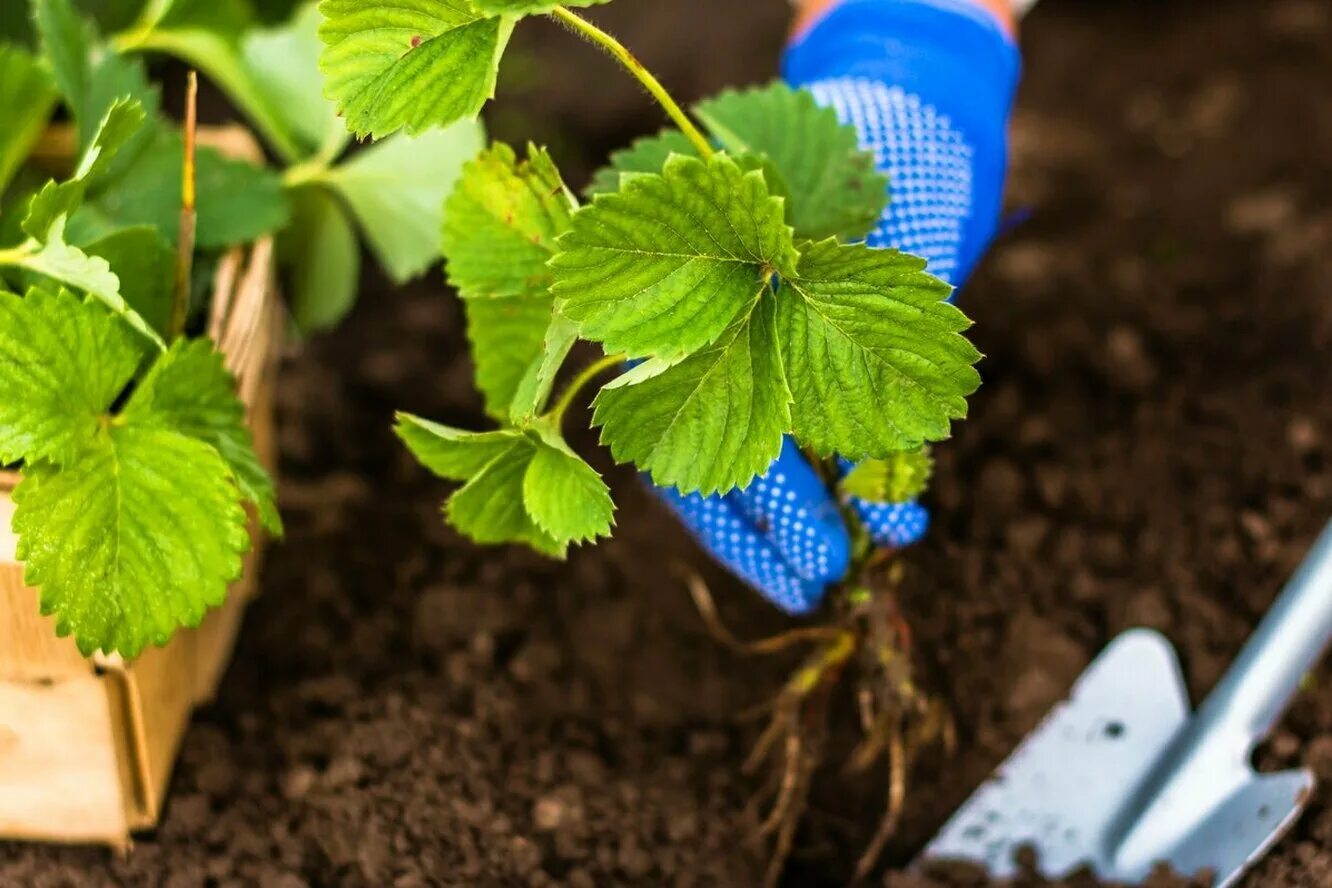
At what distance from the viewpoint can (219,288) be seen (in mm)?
1122

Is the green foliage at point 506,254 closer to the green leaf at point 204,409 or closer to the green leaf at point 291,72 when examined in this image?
the green leaf at point 204,409

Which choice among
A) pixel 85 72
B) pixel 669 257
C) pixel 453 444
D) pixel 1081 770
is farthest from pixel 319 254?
pixel 1081 770

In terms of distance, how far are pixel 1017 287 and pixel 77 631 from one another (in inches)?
47.3

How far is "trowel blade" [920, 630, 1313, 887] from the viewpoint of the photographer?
1177 mm

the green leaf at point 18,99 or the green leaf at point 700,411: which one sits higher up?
the green leaf at point 700,411

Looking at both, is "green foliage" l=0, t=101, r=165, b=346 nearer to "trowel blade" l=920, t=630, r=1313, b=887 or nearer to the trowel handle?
"trowel blade" l=920, t=630, r=1313, b=887

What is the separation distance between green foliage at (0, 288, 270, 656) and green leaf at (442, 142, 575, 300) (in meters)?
0.20

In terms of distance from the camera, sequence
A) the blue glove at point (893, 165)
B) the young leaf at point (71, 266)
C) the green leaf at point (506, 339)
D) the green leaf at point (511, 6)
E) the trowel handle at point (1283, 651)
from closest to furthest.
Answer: the green leaf at point (511, 6), the young leaf at point (71, 266), the green leaf at point (506, 339), the blue glove at point (893, 165), the trowel handle at point (1283, 651)

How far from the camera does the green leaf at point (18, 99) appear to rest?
1.08 metres

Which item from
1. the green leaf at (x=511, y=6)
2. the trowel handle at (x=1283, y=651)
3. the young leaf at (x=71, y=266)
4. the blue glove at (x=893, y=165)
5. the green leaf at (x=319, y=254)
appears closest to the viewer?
the green leaf at (x=511, y=6)

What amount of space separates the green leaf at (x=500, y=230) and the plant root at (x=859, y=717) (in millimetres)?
389

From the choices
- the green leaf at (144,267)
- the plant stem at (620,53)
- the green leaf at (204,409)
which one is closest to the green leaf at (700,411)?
the plant stem at (620,53)

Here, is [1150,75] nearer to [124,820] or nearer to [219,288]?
[219,288]

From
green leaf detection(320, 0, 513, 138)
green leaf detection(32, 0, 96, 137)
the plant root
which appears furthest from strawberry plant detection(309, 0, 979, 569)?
green leaf detection(32, 0, 96, 137)
